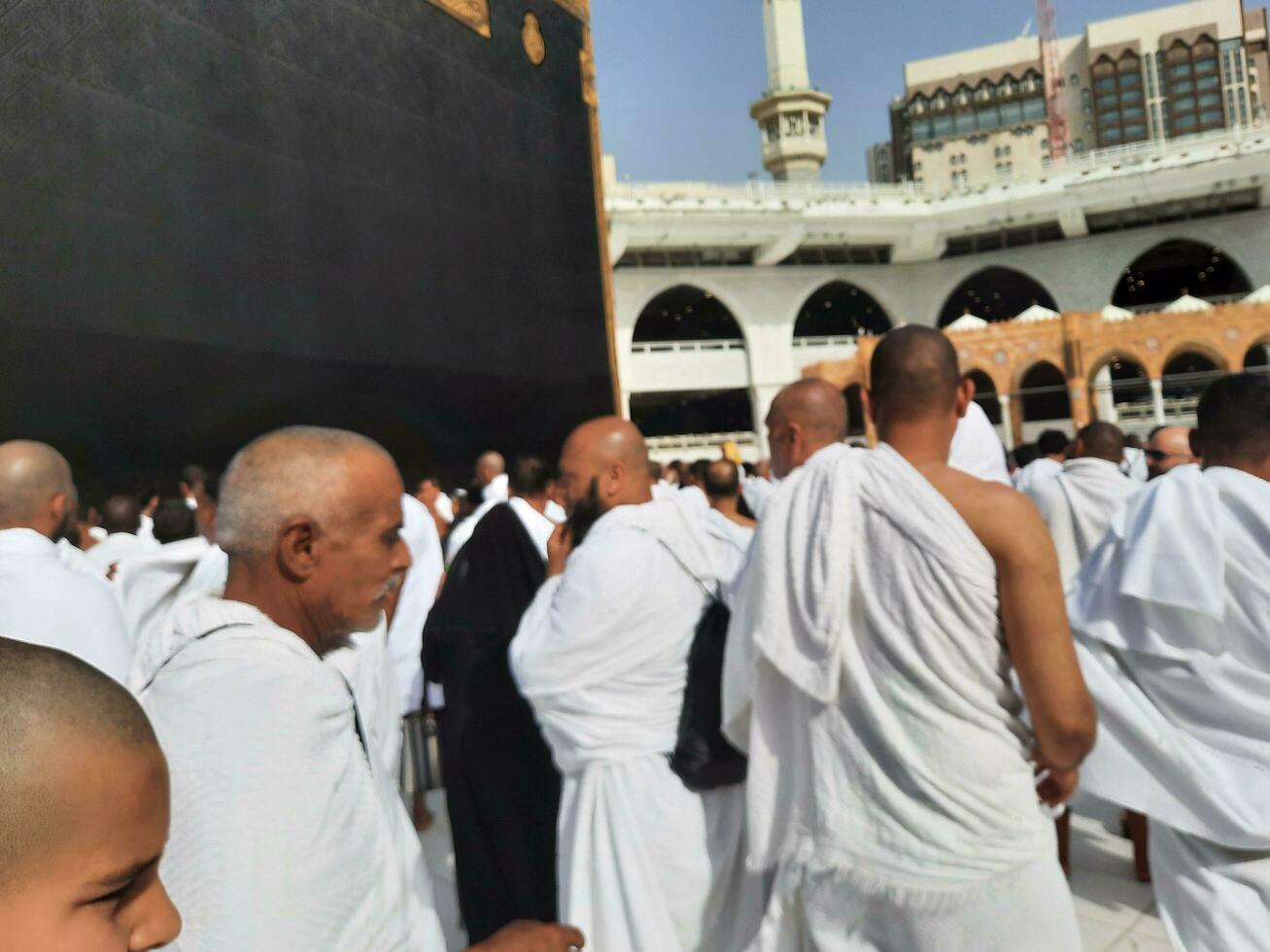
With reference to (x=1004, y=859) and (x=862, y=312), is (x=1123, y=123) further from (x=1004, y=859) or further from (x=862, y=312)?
(x=1004, y=859)

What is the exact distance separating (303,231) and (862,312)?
23440 millimetres

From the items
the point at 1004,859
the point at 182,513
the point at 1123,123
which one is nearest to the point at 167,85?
the point at 182,513

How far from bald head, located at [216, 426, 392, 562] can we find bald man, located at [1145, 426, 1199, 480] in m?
3.18

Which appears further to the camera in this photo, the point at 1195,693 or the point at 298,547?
the point at 1195,693

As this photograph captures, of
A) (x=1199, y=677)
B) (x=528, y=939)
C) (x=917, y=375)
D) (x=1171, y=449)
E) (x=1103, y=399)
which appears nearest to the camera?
(x=528, y=939)

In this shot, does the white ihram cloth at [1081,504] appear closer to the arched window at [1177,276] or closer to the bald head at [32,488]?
the bald head at [32,488]

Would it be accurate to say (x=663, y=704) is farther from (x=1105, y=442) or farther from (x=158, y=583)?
(x=1105, y=442)

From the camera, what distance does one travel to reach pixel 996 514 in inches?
54.3

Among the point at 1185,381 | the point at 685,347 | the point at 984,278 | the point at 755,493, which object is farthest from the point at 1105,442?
the point at 984,278

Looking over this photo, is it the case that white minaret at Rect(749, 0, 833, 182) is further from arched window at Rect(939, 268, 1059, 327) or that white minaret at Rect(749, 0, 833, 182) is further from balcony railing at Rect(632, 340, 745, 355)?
balcony railing at Rect(632, 340, 745, 355)

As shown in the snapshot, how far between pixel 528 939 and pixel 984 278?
1090 inches

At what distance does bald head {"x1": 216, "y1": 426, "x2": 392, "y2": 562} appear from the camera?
97 centimetres

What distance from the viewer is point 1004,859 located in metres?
1.36

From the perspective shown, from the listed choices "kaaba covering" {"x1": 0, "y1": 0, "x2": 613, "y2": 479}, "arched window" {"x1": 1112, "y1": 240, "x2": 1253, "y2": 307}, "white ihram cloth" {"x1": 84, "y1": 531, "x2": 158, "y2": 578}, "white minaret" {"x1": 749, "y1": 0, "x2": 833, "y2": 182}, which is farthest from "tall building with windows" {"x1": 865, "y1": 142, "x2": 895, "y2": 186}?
"white ihram cloth" {"x1": 84, "y1": 531, "x2": 158, "y2": 578}
